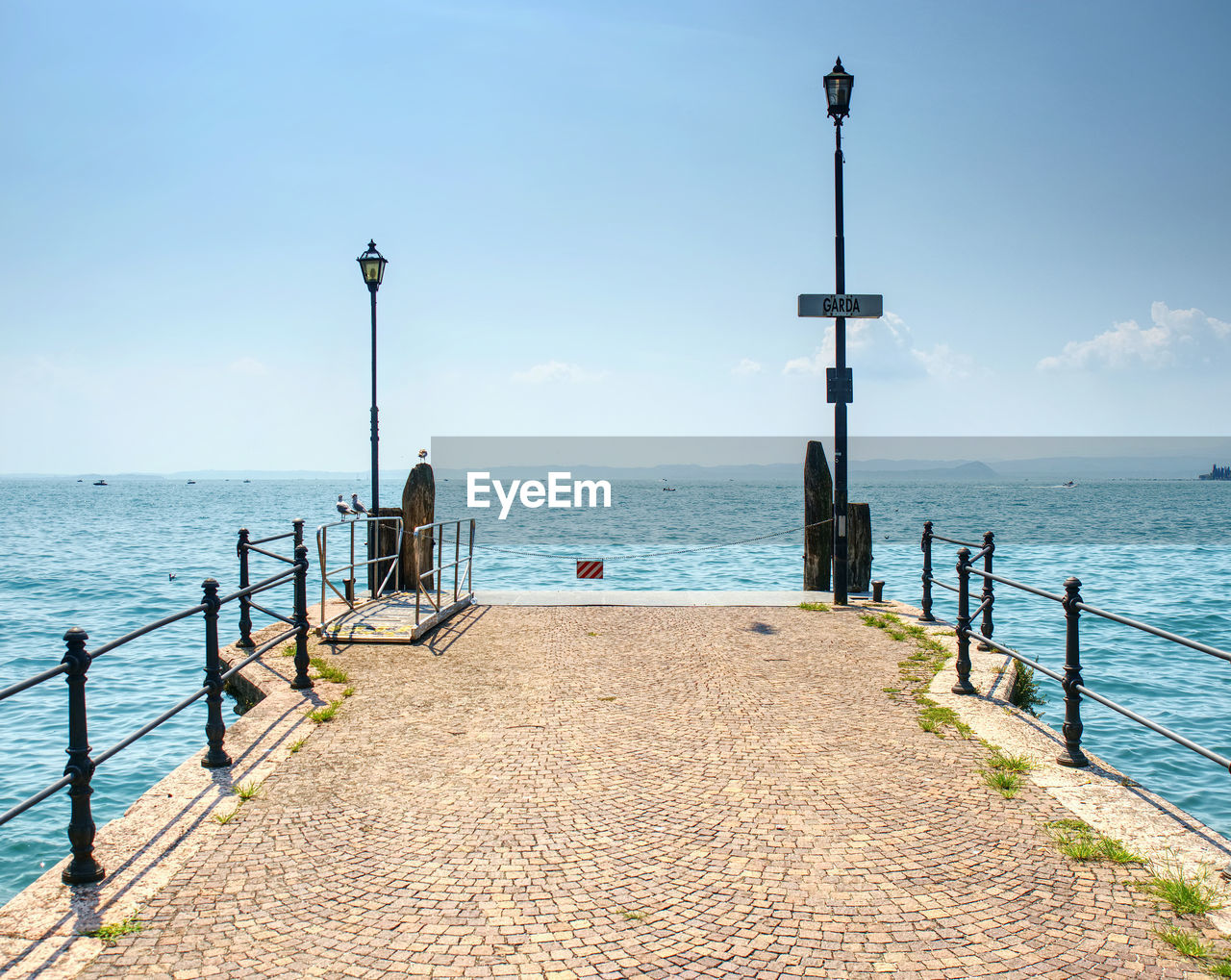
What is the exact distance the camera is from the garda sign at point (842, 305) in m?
11.6

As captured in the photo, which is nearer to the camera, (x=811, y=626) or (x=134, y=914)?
(x=134, y=914)

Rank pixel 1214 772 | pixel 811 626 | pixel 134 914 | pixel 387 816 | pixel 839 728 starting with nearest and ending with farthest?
pixel 134 914
pixel 387 816
pixel 839 728
pixel 1214 772
pixel 811 626

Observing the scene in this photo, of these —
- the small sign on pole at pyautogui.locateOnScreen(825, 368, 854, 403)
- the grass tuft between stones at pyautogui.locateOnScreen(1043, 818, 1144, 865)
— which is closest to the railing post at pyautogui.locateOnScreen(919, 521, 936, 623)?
the small sign on pole at pyautogui.locateOnScreen(825, 368, 854, 403)

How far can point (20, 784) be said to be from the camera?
27.5 feet

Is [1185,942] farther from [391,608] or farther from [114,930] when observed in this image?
[391,608]

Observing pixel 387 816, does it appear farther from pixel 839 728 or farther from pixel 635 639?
pixel 635 639

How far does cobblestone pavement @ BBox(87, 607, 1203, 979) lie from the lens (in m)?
3.30

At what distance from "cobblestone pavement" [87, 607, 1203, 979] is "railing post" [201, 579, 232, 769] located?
54 cm

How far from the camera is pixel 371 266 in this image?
45.5ft

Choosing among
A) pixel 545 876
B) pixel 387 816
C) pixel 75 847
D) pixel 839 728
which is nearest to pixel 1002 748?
pixel 839 728

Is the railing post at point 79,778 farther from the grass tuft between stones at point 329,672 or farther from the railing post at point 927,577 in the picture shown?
the railing post at point 927,577

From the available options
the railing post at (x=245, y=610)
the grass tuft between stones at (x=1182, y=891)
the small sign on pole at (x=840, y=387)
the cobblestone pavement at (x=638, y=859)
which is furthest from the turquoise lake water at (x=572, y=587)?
the small sign on pole at (x=840, y=387)

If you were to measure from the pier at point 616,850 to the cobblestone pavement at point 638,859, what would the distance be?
0.02 meters

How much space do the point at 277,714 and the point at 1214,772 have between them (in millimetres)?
10052
